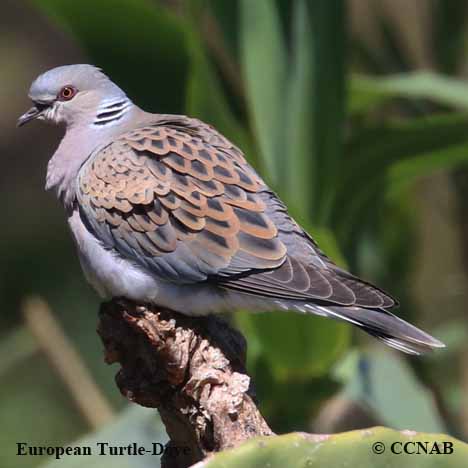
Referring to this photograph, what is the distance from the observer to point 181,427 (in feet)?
8.12

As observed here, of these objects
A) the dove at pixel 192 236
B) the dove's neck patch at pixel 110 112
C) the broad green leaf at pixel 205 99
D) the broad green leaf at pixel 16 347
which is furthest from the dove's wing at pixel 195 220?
the broad green leaf at pixel 16 347

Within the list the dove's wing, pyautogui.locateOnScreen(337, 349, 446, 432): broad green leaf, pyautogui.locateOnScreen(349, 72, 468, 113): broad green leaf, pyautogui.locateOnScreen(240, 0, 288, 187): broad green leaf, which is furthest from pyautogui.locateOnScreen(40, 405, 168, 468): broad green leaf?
pyautogui.locateOnScreen(349, 72, 468, 113): broad green leaf

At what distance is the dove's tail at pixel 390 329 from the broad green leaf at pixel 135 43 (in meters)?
1.59

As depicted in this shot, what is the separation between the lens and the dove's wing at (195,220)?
2674 mm

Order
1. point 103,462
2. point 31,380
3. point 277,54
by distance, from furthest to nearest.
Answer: point 31,380 → point 277,54 → point 103,462

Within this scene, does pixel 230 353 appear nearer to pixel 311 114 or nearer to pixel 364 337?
pixel 311 114

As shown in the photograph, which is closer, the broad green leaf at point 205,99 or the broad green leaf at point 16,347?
the broad green leaf at point 205,99

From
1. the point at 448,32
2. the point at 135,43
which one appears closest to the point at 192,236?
the point at 135,43

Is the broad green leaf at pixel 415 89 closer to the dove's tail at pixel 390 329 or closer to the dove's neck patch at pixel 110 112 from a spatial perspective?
the dove's neck patch at pixel 110 112

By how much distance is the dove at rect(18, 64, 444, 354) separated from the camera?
104 inches

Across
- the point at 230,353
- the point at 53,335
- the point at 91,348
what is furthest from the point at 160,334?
the point at 91,348

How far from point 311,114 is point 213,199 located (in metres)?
1.25

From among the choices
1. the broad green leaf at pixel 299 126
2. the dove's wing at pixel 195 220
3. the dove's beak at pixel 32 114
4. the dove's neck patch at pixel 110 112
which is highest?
the dove's beak at pixel 32 114

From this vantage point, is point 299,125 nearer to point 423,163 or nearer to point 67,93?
point 423,163
